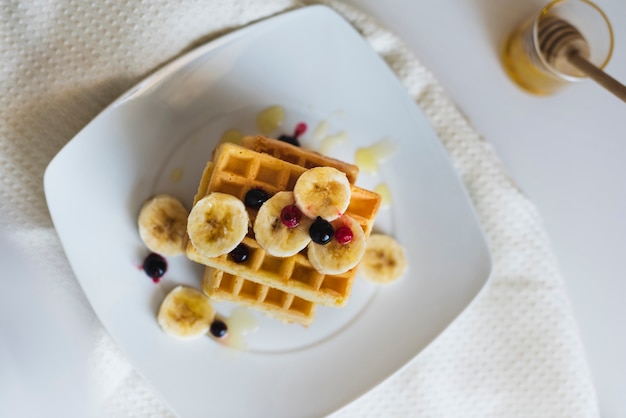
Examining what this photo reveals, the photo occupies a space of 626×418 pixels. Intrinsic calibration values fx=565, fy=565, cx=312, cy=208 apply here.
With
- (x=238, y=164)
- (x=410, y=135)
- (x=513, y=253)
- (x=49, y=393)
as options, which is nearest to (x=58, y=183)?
(x=238, y=164)

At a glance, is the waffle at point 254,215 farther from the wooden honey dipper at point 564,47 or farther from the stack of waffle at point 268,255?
the wooden honey dipper at point 564,47

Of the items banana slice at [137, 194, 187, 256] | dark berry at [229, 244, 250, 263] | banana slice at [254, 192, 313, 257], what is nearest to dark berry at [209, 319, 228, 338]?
banana slice at [137, 194, 187, 256]

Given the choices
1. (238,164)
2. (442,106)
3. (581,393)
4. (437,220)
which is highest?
(442,106)

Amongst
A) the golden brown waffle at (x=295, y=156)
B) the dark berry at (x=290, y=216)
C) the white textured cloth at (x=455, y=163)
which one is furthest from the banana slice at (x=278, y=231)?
the white textured cloth at (x=455, y=163)

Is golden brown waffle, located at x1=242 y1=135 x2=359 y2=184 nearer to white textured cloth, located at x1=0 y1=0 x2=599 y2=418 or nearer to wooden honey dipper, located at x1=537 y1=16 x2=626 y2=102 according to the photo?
white textured cloth, located at x1=0 y1=0 x2=599 y2=418

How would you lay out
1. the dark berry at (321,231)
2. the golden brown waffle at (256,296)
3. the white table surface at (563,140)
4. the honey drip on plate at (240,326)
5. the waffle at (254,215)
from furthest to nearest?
the white table surface at (563,140) → the honey drip on plate at (240,326) → the golden brown waffle at (256,296) → the waffle at (254,215) → the dark berry at (321,231)

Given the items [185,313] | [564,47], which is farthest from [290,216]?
[564,47]

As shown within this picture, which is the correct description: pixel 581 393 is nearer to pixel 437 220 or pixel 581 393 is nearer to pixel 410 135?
pixel 437 220
